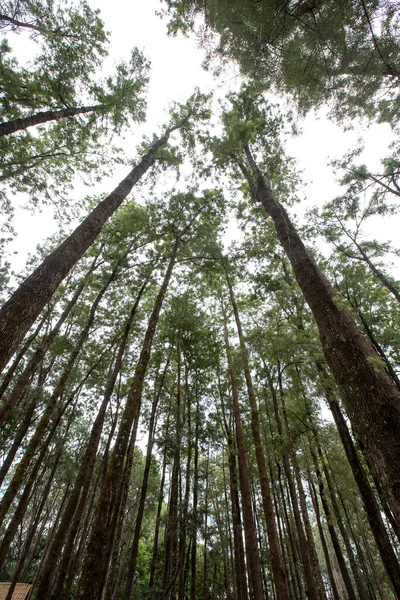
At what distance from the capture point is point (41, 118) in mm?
6910

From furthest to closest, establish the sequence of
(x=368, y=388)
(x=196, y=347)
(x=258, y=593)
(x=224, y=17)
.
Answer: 1. (x=196, y=347)
2. (x=258, y=593)
3. (x=224, y=17)
4. (x=368, y=388)

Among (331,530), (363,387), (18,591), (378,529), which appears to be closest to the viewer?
(363,387)

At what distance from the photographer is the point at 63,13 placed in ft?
24.7

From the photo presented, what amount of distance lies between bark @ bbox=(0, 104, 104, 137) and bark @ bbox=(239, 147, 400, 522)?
7.82 m

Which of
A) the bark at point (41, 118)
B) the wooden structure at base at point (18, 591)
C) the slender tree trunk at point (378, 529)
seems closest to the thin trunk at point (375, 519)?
the slender tree trunk at point (378, 529)

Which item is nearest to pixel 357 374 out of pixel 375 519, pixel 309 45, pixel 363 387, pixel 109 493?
pixel 363 387

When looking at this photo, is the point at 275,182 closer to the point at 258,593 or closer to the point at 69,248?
the point at 69,248

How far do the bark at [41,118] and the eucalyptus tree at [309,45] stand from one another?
139 inches

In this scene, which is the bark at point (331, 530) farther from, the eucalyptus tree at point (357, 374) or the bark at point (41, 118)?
the bark at point (41, 118)

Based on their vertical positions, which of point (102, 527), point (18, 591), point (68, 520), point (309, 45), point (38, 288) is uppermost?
point (309, 45)

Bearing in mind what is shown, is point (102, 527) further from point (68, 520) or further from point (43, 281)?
point (68, 520)

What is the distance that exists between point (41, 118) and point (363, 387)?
9.38 meters

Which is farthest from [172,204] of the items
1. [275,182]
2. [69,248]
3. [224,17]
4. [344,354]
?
[344,354]

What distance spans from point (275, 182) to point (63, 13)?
820 cm
